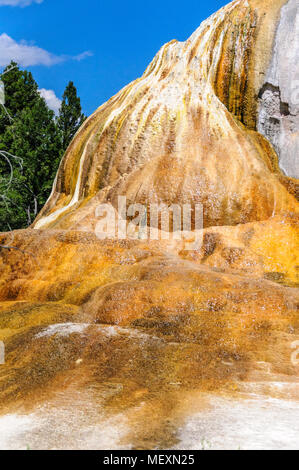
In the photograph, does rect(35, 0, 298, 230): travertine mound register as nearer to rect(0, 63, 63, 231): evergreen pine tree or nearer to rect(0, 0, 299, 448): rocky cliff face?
rect(0, 0, 299, 448): rocky cliff face

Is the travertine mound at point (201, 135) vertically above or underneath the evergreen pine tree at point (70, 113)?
underneath

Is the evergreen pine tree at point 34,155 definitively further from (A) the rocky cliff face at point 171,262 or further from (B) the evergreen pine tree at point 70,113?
(A) the rocky cliff face at point 171,262

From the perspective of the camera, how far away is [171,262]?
6129mm

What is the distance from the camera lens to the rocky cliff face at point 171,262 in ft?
12.0

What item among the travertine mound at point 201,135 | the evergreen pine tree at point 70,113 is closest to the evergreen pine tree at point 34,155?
the evergreen pine tree at point 70,113

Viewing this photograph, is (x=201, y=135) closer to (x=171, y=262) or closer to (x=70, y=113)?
(x=171, y=262)

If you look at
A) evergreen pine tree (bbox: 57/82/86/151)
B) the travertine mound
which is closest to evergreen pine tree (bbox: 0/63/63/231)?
evergreen pine tree (bbox: 57/82/86/151)

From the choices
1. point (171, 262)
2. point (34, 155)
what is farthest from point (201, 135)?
point (34, 155)

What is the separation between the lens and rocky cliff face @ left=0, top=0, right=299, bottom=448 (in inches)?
144

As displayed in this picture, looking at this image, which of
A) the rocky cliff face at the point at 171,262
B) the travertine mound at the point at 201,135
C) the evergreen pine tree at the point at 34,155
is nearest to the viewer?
the rocky cliff face at the point at 171,262

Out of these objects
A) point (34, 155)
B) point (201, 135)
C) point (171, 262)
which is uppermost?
point (34, 155)

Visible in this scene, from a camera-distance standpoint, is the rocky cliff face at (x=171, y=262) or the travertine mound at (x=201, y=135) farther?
the travertine mound at (x=201, y=135)

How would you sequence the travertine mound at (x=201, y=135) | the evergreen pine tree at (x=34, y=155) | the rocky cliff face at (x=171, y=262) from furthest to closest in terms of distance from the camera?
the evergreen pine tree at (x=34, y=155), the travertine mound at (x=201, y=135), the rocky cliff face at (x=171, y=262)
